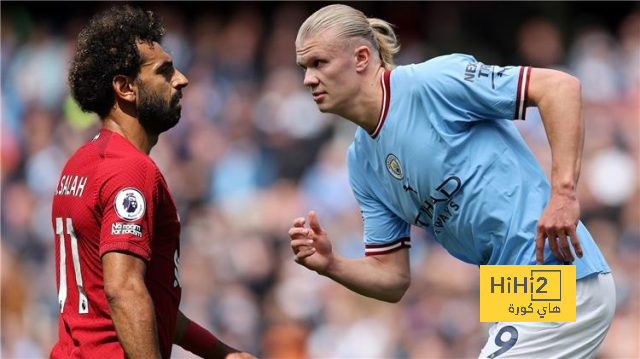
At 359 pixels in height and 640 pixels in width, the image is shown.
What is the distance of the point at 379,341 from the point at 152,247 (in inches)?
240

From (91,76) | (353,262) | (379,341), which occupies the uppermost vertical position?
(91,76)

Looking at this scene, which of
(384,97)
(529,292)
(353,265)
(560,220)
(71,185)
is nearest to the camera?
(560,220)

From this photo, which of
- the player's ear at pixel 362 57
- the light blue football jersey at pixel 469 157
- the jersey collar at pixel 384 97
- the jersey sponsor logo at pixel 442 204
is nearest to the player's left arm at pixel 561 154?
the light blue football jersey at pixel 469 157

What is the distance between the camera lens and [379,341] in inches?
424

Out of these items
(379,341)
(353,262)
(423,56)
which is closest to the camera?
(353,262)

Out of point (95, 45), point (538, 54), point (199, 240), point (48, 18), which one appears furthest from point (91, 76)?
point (48, 18)

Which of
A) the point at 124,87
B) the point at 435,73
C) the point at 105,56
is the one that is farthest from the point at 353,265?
the point at 105,56

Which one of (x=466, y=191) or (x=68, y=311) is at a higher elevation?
(x=466, y=191)

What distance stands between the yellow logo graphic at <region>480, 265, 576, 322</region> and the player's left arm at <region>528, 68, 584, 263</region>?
13 cm

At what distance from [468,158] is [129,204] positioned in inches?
59.9

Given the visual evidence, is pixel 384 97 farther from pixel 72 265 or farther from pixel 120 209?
pixel 72 265

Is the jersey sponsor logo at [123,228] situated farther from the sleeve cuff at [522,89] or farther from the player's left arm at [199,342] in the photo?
the sleeve cuff at [522,89]

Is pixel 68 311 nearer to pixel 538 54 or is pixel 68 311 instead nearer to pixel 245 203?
pixel 245 203

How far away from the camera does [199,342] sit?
545 centimetres
